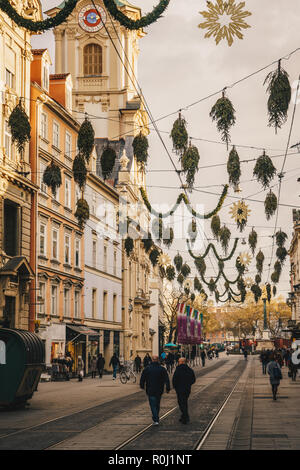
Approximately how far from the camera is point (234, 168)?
22.2m

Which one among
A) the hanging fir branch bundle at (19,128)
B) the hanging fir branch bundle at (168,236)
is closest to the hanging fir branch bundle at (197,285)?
the hanging fir branch bundle at (168,236)

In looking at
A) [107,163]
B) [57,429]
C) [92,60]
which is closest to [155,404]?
[57,429]

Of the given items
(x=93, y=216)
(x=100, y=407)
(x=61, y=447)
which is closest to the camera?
(x=61, y=447)

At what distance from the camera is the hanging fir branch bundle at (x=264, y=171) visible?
2120 cm

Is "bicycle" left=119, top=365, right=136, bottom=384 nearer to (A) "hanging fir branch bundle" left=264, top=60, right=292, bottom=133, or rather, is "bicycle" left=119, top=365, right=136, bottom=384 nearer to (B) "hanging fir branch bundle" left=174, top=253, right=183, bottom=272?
(B) "hanging fir branch bundle" left=174, top=253, right=183, bottom=272

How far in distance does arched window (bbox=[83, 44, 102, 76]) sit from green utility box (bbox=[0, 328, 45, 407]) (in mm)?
53351

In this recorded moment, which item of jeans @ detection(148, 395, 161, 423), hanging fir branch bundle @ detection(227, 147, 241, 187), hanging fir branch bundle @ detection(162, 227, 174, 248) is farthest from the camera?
hanging fir branch bundle @ detection(162, 227, 174, 248)

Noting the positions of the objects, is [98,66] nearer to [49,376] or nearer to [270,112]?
[49,376]

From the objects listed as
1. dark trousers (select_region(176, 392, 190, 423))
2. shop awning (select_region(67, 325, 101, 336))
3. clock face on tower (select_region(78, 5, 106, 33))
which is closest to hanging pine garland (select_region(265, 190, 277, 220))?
dark trousers (select_region(176, 392, 190, 423))

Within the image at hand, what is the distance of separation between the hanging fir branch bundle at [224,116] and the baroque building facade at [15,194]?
1894 cm

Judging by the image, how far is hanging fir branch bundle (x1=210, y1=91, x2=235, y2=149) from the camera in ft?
57.7

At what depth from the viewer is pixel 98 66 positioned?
73.3 metres
